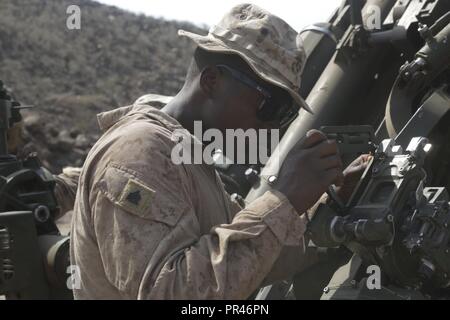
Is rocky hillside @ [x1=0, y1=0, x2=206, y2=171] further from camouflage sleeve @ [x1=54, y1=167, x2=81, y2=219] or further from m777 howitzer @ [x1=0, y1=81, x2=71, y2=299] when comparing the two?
m777 howitzer @ [x1=0, y1=81, x2=71, y2=299]

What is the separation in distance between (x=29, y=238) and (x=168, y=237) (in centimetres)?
219

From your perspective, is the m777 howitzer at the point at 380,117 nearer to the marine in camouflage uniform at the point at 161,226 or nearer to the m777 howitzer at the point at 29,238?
the marine in camouflage uniform at the point at 161,226

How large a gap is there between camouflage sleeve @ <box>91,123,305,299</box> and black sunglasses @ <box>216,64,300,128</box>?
1.13ft

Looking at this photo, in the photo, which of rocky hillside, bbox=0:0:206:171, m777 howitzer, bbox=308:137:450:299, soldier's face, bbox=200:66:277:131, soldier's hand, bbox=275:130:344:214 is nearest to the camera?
soldier's hand, bbox=275:130:344:214

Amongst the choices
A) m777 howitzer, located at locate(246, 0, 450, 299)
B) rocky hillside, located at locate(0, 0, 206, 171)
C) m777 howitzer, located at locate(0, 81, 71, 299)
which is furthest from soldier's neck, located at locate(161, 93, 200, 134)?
rocky hillside, located at locate(0, 0, 206, 171)

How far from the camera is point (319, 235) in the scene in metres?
2.71

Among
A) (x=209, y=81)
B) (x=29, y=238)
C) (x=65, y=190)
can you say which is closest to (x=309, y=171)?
(x=209, y=81)

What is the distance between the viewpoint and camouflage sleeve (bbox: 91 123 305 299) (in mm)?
2125

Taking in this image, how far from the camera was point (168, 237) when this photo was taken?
2170mm

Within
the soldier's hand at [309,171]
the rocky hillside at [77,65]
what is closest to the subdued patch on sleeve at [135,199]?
the soldier's hand at [309,171]

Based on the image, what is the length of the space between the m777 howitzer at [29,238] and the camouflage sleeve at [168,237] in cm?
202

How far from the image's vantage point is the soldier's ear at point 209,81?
2492 mm

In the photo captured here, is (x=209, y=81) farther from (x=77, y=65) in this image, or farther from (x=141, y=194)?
(x=77, y=65)
